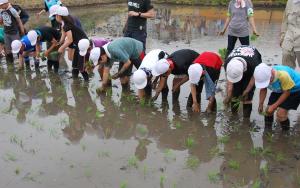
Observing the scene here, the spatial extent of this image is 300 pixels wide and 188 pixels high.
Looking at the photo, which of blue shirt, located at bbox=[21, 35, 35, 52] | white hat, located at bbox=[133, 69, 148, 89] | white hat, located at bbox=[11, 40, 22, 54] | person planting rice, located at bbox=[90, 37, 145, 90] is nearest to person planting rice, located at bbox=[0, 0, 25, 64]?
blue shirt, located at bbox=[21, 35, 35, 52]

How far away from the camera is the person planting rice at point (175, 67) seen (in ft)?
19.1

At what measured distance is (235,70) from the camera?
203 inches

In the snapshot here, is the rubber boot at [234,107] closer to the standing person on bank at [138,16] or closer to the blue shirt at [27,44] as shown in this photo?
the standing person on bank at [138,16]

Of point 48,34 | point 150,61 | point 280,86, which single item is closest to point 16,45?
point 48,34

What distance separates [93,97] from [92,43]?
3.54 feet

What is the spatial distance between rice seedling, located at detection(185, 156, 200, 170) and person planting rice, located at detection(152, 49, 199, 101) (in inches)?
62.1

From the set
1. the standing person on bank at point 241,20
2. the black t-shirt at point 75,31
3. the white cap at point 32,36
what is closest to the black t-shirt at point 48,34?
the white cap at point 32,36

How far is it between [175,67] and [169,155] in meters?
1.68

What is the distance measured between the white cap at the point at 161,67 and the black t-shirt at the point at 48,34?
11.0 feet

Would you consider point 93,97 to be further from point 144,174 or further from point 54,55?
point 144,174

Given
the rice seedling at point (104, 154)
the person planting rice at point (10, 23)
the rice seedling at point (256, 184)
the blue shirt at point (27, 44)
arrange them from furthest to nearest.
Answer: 1. the person planting rice at point (10, 23)
2. the blue shirt at point (27, 44)
3. the rice seedling at point (104, 154)
4. the rice seedling at point (256, 184)

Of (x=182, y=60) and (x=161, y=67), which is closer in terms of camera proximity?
(x=161, y=67)

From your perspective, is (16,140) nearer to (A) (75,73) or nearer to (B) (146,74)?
(B) (146,74)

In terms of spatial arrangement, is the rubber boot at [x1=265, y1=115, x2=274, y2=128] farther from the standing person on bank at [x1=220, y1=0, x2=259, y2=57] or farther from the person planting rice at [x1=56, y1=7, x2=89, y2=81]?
the person planting rice at [x1=56, y1=7, x2=89, y2=81]
